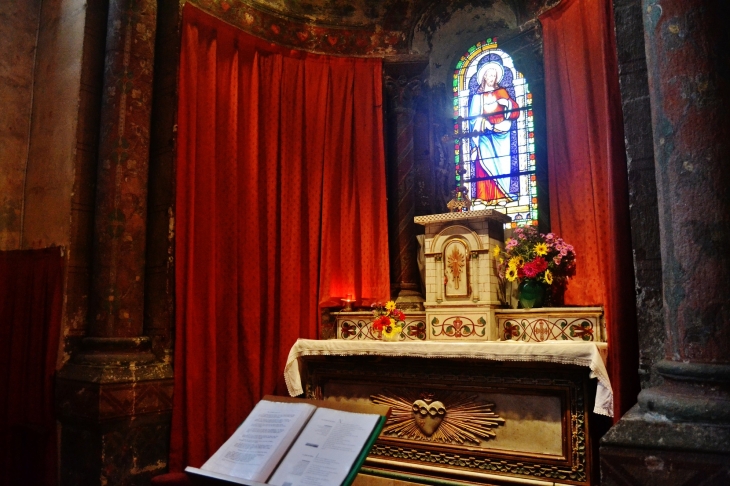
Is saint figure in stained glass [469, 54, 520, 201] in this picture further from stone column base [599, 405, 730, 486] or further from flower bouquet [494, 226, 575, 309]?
stone column base [599, 405, 730, 486]

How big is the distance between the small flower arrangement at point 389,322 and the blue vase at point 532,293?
3.25 ft

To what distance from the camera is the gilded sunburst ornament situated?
162 inches

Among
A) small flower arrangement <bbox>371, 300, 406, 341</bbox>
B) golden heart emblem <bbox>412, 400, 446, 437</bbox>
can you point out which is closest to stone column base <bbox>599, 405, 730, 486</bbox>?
golden heart emblem <bbox>412, 400, 446, 437</bbox>

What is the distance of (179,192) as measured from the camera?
15.8 feet

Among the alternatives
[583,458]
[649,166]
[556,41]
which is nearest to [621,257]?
[649,166]

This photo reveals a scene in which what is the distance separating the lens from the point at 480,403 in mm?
4148

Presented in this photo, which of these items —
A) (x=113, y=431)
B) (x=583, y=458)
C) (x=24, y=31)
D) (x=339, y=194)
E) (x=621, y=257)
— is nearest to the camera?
(x=621, y=257)

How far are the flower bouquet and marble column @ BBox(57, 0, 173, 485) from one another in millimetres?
2673

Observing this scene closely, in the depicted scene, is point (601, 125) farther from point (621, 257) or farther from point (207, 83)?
point (207, 83)

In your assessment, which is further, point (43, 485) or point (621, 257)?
point (43, 485)

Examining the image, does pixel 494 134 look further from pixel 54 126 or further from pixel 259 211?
pixel 54 126

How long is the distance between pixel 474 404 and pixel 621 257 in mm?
1478

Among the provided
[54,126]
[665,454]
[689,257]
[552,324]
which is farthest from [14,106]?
[665,454]

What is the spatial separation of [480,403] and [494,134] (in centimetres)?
287
